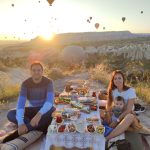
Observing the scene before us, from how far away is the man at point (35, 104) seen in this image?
6.82m

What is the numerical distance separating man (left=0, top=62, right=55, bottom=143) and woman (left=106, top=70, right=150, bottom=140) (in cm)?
123

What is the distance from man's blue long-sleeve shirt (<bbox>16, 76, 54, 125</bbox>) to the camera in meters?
7.03

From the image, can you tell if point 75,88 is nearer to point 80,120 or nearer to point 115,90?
point 115,90

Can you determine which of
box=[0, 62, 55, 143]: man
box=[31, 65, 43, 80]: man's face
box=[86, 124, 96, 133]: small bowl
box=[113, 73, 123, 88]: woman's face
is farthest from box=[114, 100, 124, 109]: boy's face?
box=[31, 65, 43, 80]: man's face

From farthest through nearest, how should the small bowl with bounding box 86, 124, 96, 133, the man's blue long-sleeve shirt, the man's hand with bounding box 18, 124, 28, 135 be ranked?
the man's blue long-sleeve shirt, the man's hand with bounding box 18, 124, 28, 135, the small bowl with bounding box 86, 124, 96, 133

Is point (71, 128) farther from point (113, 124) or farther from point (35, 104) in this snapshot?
point (35, 104)

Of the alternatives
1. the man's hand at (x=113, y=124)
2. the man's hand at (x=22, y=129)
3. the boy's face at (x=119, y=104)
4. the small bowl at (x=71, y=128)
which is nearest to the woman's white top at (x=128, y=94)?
the boy's face at (x=119, y=104)

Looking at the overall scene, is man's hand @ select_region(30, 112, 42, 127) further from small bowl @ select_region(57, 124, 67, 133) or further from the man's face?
small bowl @ select_region(57, 124, 67, 133)

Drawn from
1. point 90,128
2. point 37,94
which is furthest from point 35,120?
point 90,128

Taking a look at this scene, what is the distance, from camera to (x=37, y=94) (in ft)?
23.7

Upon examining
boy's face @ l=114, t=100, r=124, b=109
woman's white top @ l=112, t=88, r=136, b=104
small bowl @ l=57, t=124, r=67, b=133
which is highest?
woman's white top @ l=112, t=88, r=136, b=104

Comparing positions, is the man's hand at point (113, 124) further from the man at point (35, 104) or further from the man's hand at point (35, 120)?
the man's hand at point (35, 120)

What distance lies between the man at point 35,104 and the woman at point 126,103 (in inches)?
48.6

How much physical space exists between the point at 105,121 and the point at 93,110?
36 cm
